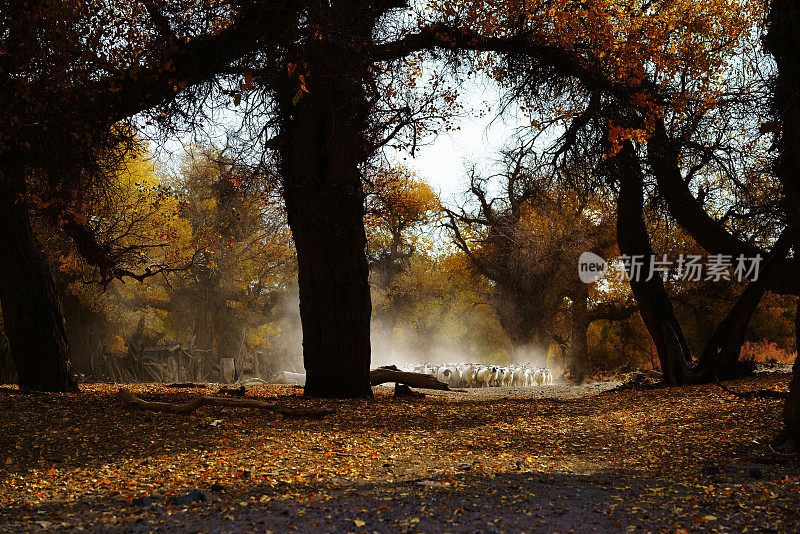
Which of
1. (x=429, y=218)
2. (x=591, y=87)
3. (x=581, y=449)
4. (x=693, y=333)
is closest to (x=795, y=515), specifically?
(x=581, y=449)

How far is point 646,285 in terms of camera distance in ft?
35.8

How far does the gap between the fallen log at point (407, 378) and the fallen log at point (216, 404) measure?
16.5ft

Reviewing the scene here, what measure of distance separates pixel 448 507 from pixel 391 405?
463 centimetres

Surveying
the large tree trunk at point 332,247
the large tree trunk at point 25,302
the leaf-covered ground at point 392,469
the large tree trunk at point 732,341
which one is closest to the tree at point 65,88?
the large tree trunk at point 25,302

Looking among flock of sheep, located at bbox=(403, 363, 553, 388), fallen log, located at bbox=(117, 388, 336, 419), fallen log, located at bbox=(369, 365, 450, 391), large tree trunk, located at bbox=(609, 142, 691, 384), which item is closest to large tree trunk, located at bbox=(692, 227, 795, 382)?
large tree trunk, located at bbox=(609, 142, 691, 384)

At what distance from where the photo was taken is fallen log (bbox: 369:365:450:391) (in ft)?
39.7

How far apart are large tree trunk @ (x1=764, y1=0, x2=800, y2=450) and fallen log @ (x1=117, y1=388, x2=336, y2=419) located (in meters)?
4.49

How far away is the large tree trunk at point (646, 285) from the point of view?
1053cm

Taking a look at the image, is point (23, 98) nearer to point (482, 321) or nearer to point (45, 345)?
point (45, 345)

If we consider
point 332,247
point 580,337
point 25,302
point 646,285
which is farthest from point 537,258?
point 25,302

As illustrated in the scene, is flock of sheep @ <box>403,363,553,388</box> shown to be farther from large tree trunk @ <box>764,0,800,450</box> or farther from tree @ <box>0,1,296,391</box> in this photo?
large tree trunk @ <box>764,0,800,450</box>

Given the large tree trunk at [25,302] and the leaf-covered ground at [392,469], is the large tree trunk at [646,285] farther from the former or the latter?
the large tree trunk at [25,302]

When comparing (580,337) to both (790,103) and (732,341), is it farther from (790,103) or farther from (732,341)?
(790,103)

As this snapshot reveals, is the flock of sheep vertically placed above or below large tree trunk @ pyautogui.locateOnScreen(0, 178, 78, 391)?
below
